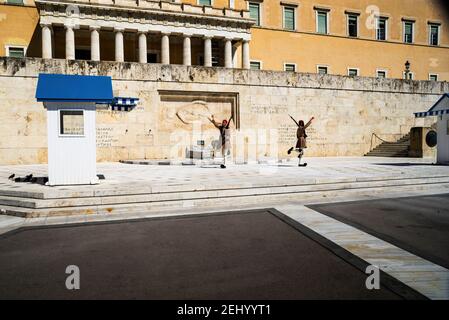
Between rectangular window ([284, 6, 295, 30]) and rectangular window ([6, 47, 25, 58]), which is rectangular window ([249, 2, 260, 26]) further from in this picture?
rectangular window ([6, 47, 25, 58])

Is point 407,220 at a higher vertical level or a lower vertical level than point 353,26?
lower

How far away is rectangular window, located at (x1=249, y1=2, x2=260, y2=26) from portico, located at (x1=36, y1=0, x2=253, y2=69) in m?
2.20

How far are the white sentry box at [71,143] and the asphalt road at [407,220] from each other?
602cm

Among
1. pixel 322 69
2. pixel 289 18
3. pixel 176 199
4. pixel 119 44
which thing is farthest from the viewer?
pixel 322 69

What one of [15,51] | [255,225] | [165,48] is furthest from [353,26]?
[255,225]

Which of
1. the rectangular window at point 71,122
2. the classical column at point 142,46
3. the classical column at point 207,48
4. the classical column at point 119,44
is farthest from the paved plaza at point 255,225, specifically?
the classical column at point 207,48

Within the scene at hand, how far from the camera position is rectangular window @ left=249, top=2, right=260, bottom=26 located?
38.8m

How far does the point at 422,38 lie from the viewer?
151 feet

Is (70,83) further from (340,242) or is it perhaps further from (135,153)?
(135,153)

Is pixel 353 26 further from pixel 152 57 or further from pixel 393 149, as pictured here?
pixel 393 149

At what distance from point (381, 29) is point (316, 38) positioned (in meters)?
10.5

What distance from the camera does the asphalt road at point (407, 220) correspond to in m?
4.78

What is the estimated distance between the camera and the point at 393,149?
72.0ft
